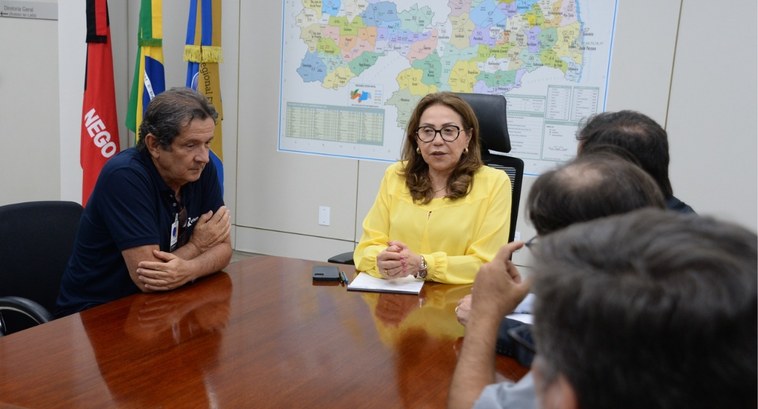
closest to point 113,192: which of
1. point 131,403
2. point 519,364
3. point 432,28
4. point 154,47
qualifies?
point 131,403

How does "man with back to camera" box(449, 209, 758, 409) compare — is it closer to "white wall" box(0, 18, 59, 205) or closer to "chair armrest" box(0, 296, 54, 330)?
"chair armrest" box(0, 296, 54, 330)

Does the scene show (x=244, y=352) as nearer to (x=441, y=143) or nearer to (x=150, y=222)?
(x=150, y=222)

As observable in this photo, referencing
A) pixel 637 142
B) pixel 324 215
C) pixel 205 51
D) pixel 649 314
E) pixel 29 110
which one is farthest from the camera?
pixel 29 110

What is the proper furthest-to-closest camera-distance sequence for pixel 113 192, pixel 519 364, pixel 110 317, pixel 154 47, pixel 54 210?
pixel 154 47
pixel 54 210
pixel 113 192
pixel 110 317
pixel 519 364

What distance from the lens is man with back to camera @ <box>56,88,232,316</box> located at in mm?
2039

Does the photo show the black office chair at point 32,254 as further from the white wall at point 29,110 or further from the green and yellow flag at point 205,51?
the white wall at point 29,110

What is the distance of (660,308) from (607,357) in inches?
2.6

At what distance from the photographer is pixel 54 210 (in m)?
2.32

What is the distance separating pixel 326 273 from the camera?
7.32ft

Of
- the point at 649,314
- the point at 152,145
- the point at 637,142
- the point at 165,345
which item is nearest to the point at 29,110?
the point at 152,145

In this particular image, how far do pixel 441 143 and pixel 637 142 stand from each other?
76 centimetres

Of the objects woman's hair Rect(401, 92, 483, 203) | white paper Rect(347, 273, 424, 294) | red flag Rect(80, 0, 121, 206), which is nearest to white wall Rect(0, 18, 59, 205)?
red flag Rect(80, 0, 121, 206)

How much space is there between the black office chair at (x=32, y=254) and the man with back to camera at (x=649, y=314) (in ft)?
6.11

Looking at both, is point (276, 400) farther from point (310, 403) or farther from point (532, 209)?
point (532, 209)
